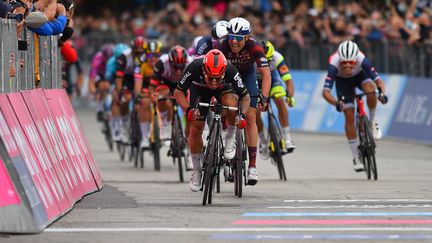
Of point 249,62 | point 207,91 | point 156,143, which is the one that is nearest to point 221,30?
point 249,62

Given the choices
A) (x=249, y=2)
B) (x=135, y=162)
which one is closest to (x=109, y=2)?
(x=249, y=2)

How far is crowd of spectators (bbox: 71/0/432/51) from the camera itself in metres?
27.7

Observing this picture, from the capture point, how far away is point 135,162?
864 inches

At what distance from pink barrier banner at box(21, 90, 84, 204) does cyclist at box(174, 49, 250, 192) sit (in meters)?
1.34


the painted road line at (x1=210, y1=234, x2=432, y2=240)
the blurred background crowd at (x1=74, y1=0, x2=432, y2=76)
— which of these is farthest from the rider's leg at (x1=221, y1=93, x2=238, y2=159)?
the blurred background crowd at (x1=74, y1=0, x2=432, y2=76)

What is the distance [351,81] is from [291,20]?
15.1 metres

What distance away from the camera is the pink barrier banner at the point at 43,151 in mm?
12242

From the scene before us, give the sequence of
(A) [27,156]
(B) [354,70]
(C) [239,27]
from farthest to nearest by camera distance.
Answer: (B) [354,70] → (C) [239,27] → (A) [27,156]

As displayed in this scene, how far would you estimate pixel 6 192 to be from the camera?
35.9 ft

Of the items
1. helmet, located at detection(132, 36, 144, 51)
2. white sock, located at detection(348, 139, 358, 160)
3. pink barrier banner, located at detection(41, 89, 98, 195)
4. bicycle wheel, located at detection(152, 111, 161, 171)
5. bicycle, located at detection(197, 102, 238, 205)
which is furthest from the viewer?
helmet, located at detection(132, 36, 144, 51)

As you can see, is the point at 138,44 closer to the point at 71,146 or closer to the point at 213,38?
the point at 213,38

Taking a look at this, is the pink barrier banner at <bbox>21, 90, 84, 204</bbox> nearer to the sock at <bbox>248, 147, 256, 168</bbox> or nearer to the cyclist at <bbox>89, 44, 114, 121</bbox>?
the sock at <bbox>248, 147, 256, 168</bbox>

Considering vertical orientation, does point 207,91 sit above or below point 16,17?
below

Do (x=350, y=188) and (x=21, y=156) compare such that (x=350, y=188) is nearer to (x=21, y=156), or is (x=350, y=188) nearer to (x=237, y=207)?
(x=237, y=207)
